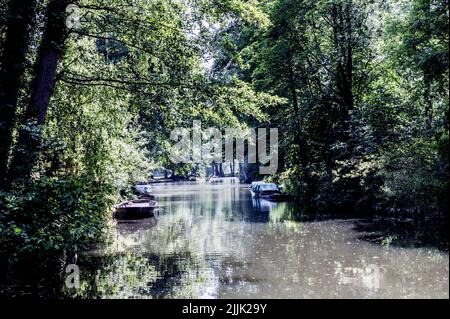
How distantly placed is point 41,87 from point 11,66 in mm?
940

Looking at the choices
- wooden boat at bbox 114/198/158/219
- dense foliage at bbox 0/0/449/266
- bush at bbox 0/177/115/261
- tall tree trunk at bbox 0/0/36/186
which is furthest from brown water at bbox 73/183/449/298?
wooden boat at bbox 114/198/158/219

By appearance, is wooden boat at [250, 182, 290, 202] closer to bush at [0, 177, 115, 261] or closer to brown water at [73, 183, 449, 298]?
brown water at [73, 183, 449, 298]

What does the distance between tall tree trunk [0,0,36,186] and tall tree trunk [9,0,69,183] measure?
313 millimetres

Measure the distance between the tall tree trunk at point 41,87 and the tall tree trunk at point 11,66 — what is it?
1.03 ft

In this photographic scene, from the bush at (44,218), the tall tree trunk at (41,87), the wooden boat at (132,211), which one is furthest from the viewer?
the wooden boat at (132,211)

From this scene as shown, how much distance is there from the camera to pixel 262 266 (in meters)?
10.8

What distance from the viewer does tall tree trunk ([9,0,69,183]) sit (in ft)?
37.4

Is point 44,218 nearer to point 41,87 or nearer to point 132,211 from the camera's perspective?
point 41,87

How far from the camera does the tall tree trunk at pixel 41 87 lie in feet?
37.4

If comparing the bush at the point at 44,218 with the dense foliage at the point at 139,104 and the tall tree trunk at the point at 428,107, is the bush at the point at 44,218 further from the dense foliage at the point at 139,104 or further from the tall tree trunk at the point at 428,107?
the tall tree trunk at the point at 428,107

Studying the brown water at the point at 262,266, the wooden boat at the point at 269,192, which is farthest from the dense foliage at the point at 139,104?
the wooden boat at the point at 269,192

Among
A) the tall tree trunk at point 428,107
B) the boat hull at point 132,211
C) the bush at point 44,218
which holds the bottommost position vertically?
the boat hull at point 132,211

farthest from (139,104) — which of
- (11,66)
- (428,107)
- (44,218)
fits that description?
Result: (428,107)
